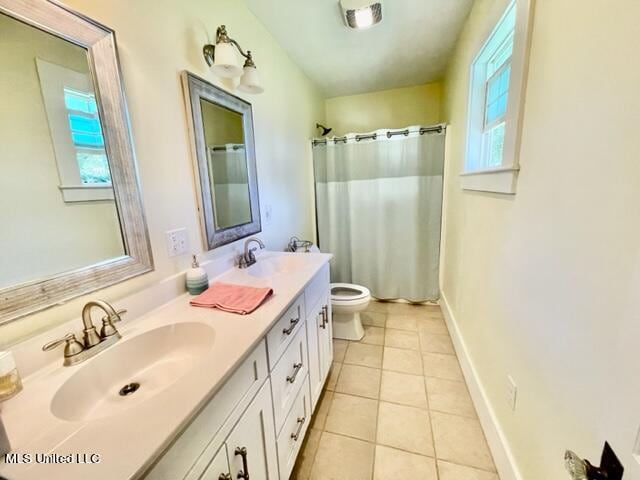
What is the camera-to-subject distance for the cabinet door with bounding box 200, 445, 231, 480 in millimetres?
639

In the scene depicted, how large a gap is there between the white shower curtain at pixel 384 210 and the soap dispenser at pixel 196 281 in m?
1.83

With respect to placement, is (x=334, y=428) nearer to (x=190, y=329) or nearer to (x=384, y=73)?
(x=190, y=329)

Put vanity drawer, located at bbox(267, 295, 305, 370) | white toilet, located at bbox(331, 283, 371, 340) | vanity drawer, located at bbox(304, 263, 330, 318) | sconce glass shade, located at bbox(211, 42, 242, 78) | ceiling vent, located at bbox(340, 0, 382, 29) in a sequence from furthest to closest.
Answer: white toilet, located at bbox(331, 283, 371, 340) < ceiling vent, located at bbox(340, 0, 382, 29) < vanity drawer, located at bbox(304, 263, 330, 318) < sconce glass shade, located at bbox(211, 42, 242, 78) < vanity drawer, located at bbox(267, 295, 305, 370)

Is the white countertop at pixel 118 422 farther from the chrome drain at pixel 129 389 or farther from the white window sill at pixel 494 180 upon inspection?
the white window sill at pixel 494 180

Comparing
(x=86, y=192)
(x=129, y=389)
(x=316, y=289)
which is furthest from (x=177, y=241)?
(x=316, y=289)

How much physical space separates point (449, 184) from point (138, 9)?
2338 mm

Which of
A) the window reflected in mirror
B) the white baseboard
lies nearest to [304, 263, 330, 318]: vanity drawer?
the window reflected in mirror

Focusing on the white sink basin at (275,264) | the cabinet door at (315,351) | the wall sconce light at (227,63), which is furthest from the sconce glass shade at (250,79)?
the cabinet door at (315,351)

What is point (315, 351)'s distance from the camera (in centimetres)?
145

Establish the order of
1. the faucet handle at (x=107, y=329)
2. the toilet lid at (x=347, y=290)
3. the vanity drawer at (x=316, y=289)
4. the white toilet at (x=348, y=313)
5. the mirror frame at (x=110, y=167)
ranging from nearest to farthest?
the mirror frame at (x=110, y=167)
the faucet handle at (x=107, y=329)
the vanity drawer at (x=316, y=289)
the white toilet at (x=348, y=313)
the toilet lid at (x=347, y=290)

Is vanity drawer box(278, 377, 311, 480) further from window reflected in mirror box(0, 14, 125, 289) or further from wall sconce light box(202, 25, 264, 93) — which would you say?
wall sconce light box(202, 25, 264, 93)

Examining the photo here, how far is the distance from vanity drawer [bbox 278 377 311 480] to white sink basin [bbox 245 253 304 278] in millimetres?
603

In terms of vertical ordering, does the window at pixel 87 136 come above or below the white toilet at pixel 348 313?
above

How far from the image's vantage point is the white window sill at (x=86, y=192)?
2.63ft
